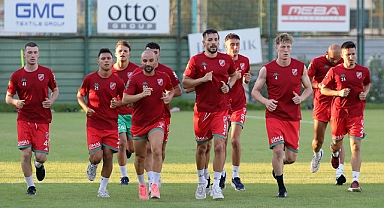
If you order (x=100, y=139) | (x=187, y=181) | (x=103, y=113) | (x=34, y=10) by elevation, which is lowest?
(x=187, y=181)

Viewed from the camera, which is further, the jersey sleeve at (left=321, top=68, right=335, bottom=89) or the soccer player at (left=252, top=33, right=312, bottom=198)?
the jersey sleeve at (left=321, top=68, right=335, bottom=89)

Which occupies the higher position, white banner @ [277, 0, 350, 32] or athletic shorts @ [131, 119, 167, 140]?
white banner @ [277, 0, 350, 32]

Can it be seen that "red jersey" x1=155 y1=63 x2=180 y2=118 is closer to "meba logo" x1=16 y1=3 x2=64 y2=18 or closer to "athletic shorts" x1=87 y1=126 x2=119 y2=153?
"athletic shorts" x1=87 y1=126 x2=119 y2=153

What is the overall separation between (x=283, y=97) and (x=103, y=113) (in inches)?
101

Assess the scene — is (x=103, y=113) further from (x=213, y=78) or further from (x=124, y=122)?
(x=124, y=122)

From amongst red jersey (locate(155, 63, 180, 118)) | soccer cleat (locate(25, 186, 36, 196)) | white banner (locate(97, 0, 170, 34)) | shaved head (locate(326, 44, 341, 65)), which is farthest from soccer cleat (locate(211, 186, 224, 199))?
white banner (locate(97, 0, 170, 34))

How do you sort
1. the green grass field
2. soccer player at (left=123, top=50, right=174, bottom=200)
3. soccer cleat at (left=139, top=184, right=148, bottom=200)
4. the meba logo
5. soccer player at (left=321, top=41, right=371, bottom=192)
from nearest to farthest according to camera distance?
the green grass field
soccer cleat at (left=139, top=184, right=148, bottom=200)
soccer player at (left=123, top=50, right=174, bottom=200)
soccer player at (left=321, top=41, right=371, bottom=192)
the meba logo

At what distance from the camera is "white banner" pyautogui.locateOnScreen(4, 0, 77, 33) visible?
33.9 metres

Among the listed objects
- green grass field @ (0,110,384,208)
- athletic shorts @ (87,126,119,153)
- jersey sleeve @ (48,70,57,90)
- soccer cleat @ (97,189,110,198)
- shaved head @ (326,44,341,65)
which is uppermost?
shaved head @ (326,44,341,65)

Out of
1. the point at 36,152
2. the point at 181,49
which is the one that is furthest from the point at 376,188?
the point at 181,49

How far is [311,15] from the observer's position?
35.6m

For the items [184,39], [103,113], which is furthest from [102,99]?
[184,39]

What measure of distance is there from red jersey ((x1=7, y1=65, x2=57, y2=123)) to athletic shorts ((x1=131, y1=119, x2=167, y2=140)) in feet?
4.40

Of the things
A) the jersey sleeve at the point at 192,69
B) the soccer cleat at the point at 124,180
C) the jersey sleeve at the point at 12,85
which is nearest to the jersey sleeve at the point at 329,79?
the jersey sleeve at the point at 192,69
